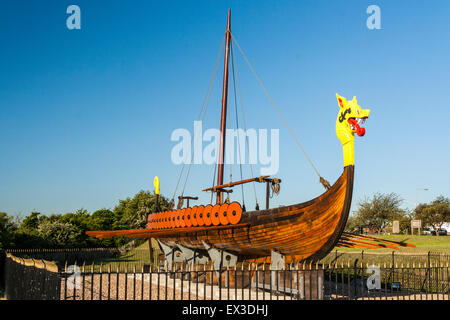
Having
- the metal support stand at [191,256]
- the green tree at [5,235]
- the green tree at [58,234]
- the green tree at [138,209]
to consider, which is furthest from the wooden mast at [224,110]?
the green tree at [138,209]

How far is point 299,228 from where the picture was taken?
498 inches

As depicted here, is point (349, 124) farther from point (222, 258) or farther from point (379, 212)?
point (379, 212)

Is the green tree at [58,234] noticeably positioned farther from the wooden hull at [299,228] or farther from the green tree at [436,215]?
the green tree at [436,215]

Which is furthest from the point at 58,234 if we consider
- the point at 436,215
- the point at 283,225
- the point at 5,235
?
the point at 436,215

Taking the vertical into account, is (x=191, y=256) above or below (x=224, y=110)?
below

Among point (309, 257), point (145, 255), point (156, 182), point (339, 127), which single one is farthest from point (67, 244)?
point (339, 127)

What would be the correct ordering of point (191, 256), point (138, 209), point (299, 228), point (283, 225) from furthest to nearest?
point (138, 209), point (191, 256), point (283, 225), point (299, 228)

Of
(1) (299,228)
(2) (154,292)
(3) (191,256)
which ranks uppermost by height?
(1) (299,228)

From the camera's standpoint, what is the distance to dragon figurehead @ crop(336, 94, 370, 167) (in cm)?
1165

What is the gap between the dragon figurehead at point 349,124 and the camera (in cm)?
1165

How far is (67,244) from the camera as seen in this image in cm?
3219

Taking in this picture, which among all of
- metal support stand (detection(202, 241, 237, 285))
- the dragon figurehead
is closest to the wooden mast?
metal support stand (detection(202, 241, 237, 285))

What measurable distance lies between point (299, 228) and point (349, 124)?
3588 millimetres
